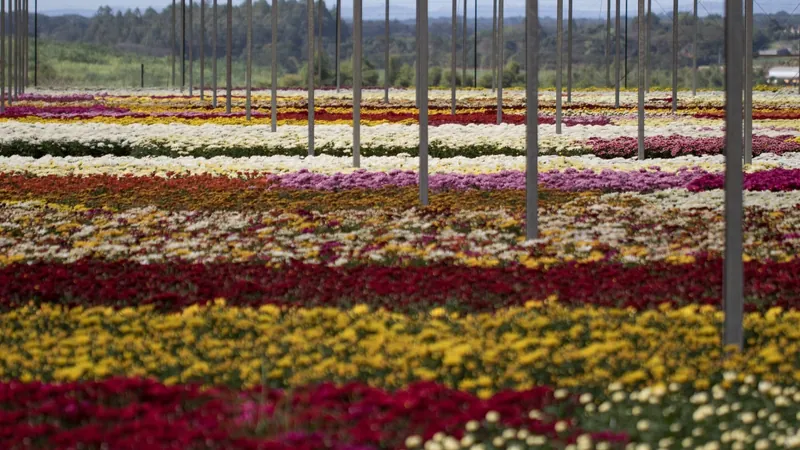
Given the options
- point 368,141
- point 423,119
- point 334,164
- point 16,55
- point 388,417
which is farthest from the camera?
point 16,55

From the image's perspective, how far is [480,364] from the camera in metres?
6.62

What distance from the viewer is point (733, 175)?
23.1 ft

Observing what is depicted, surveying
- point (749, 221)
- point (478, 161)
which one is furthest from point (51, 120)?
point (749, 221)

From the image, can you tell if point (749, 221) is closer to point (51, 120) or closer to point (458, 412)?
point (458, 412)

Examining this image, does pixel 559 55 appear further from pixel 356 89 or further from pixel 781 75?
pixel 781 75

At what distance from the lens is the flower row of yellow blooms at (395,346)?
644cm

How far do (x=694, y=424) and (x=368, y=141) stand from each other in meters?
17.9

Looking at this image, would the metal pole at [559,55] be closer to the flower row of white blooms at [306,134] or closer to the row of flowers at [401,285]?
the flower row of white blooms at [306,134]

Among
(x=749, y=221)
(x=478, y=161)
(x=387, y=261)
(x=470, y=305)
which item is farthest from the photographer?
(x=478, y=161)

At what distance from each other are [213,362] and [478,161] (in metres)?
13.0

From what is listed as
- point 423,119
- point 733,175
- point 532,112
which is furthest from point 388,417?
point 423,119

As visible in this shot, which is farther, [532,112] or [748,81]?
[748,81]

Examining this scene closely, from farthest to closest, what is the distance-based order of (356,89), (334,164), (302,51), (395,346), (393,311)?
(302,51) → (334,164) → (356,89) → (393,311) → (395,346)

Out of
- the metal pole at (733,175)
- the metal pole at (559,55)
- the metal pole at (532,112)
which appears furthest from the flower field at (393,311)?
the metal pole at (559,55)
